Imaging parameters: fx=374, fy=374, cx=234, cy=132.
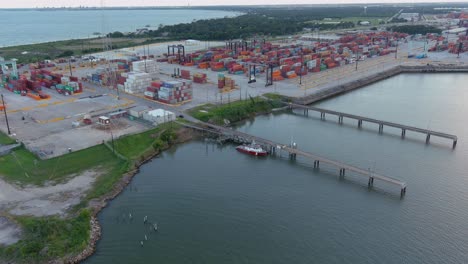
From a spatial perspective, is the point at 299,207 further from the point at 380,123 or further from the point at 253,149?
the point at 380,123

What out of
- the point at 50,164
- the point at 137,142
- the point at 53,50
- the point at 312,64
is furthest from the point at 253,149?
the point at 53,50

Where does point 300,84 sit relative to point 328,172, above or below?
above

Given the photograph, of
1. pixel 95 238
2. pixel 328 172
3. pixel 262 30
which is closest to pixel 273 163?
pixel 328 172

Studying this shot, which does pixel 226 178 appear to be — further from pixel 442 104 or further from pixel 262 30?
pixel 262 30

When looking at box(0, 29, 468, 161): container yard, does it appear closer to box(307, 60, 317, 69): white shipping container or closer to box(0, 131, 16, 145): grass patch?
box(307, 60, 317, 69): white shipping container

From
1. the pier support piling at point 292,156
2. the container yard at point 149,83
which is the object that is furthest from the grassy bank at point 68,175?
the pier support piling at point 292,156

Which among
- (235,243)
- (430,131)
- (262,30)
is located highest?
(262,30)
